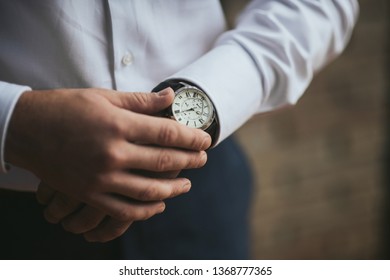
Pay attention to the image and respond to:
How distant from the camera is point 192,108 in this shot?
0.82m

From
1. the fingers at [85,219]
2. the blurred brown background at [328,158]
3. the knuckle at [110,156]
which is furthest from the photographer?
the blurred brown background at [328,158]

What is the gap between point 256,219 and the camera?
2.12 metres

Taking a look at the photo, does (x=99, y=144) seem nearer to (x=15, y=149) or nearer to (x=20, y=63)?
(x=15, y=149)

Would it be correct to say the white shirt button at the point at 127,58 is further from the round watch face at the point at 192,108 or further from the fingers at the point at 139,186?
the fingers at the point at 139,186

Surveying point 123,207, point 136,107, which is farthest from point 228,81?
point 123,207

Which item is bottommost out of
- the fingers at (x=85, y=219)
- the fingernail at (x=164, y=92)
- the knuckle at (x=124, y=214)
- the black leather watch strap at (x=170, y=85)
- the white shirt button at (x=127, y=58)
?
the fingers at (x=85, y=219)

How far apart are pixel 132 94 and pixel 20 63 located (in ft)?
0.82

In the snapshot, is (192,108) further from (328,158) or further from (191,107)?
(328,158)

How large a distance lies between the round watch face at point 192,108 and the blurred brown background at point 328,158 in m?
1.14

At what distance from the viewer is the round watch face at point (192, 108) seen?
2.66 ft

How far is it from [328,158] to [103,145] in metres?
1.72

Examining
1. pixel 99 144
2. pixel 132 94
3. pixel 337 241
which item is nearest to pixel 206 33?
pixel 132 94

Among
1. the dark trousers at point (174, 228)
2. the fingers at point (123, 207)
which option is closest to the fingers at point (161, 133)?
the fingers at point (123, 207)

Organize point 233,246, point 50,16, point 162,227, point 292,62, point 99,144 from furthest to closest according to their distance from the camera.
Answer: point 233,246, point 162,227, point 292,62, point 50,16, point 99,144
